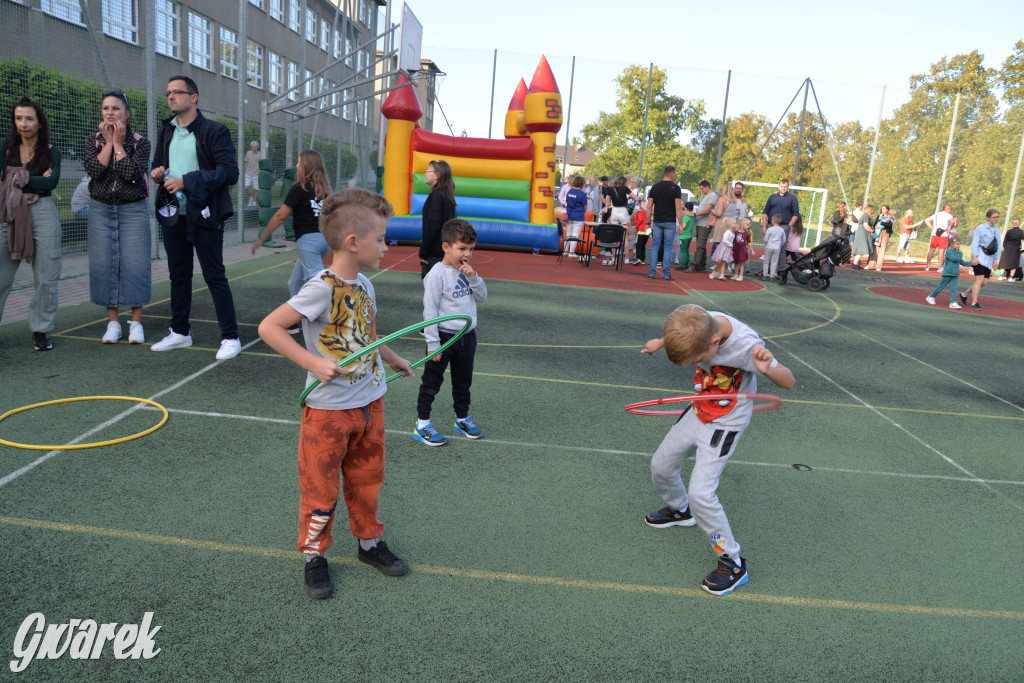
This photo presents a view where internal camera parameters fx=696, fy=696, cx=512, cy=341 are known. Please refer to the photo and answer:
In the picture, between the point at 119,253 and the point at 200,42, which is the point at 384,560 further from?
the point at 200,42

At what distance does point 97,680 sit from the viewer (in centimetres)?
254

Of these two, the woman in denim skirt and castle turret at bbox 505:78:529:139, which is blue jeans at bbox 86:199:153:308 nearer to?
the woman in denim skirt

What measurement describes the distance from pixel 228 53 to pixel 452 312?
28760mm

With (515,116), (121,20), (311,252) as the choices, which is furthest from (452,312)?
Result: (121,20)

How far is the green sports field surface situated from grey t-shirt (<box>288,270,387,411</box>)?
3.10 ft

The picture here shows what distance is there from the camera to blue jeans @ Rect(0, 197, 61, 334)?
6.42 metres

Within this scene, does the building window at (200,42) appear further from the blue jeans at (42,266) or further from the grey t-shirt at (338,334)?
the grey t-shirt at (338,334)

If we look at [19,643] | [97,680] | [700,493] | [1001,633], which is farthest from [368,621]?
[1001,633]

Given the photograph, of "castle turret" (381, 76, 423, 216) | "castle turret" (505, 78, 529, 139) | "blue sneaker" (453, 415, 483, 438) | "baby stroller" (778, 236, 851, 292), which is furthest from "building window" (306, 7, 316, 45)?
"blue sneaker" (453, 415, 483, 438)

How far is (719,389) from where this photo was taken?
3459 mm

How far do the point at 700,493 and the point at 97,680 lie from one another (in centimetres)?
264

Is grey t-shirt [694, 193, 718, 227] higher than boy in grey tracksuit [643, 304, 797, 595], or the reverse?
grey t-shirt [694, 193, 718, 227]

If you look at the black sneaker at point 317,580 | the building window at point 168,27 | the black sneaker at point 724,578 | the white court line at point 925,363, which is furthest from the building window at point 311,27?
the black sneaker at point 724,578

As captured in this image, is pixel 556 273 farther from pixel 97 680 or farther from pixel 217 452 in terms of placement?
pixel 97 680
